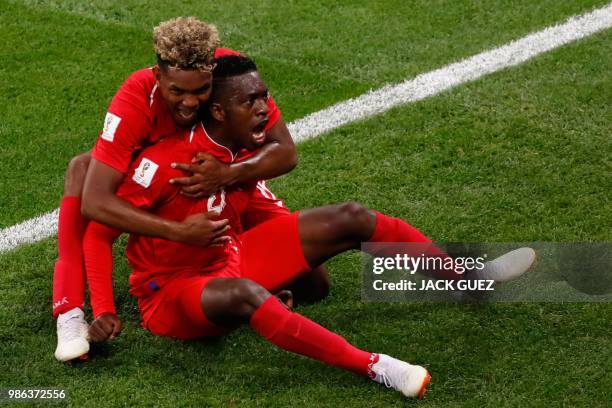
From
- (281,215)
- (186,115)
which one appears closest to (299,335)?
(281,215)

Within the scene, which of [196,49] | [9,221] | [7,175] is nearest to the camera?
[196,49]

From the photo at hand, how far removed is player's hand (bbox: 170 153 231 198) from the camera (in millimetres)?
4543

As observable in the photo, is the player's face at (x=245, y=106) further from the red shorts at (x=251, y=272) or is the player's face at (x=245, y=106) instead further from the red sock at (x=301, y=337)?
the red sock at (x=301, y=337)

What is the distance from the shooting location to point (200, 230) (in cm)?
445

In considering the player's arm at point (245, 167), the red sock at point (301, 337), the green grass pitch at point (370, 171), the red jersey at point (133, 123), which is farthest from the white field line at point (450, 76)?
the red sock at point (301, 337)

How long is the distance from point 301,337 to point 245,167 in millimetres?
722

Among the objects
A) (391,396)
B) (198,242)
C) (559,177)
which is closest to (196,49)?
(198,242)

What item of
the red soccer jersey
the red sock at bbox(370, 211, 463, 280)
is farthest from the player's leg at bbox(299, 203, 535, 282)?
the red soccer jersey

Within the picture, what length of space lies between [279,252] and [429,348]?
71 centimetres

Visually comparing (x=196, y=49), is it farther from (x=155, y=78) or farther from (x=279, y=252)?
(x=279, y=252)

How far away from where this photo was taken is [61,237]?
5.00 m

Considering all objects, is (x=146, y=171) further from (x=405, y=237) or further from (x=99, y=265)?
(x=405, y=237)

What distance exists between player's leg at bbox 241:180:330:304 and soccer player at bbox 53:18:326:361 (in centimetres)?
37

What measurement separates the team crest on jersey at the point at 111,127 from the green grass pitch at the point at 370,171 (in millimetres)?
866
